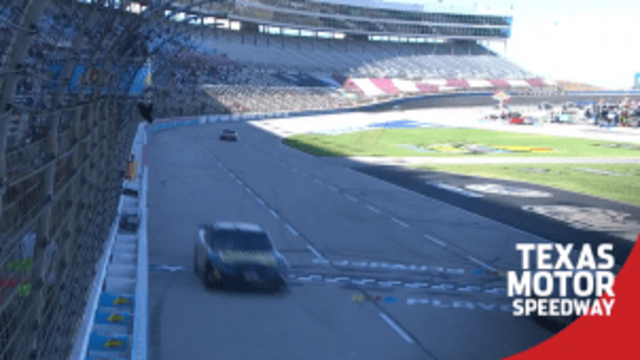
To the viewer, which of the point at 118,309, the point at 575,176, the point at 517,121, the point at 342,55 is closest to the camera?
the point at 118,309

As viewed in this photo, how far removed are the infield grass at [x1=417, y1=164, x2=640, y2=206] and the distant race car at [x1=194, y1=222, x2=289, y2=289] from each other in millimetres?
18161

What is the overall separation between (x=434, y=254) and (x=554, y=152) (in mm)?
34272

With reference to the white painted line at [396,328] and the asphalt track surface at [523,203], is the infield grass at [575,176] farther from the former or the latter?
the white painted line at [396,328]

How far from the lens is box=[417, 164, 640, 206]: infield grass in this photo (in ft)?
102

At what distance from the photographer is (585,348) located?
11.3 m

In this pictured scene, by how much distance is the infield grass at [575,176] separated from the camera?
102 ft

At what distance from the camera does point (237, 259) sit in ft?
45.2

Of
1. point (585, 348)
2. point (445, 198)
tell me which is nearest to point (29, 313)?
point (585, 348)

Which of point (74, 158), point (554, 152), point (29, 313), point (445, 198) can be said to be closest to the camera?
point (29, 313)

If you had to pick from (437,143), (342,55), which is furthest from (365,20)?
(437,143)

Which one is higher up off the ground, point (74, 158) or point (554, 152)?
point (74, 158)

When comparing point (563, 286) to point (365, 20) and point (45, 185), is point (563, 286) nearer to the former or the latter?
point (45, 185)

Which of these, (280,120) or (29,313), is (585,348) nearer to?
(29,313)

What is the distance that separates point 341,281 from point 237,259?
8.17 ft
